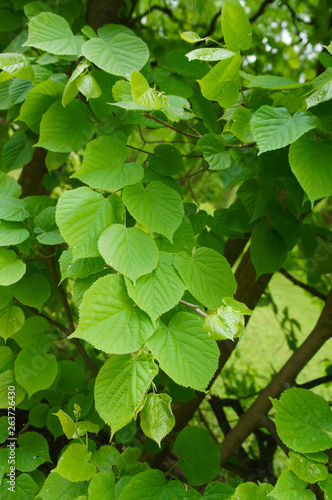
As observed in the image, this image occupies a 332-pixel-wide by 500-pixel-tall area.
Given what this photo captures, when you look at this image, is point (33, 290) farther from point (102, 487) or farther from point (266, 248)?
point (266, 248)

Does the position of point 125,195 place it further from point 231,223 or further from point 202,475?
point 202,475

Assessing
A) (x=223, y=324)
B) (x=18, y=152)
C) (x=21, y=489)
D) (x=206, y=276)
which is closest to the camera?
(x=223, y=324)

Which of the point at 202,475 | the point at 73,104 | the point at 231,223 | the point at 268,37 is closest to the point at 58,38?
the point at 73,104

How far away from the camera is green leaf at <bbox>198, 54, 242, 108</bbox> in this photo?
62 cm

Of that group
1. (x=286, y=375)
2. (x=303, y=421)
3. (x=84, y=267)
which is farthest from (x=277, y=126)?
(x=286, y=375)

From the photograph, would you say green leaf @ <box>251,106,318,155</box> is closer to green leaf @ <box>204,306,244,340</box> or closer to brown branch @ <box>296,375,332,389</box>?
green leaf @ <box>204,306,244,340</box>

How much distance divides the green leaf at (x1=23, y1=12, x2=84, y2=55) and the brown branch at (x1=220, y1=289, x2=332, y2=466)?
97 centimetres

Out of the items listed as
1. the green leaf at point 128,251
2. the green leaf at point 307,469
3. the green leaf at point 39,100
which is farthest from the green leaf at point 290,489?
the green leaf at point 39,100

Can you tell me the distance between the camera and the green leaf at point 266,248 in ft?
3.08

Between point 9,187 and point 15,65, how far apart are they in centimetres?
27

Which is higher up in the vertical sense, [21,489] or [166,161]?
[166,161]

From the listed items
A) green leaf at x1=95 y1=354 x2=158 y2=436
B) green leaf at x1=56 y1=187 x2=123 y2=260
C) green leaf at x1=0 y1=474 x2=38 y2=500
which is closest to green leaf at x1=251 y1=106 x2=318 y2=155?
green leaf at x1=56 y1=187 x2=123 y2=260

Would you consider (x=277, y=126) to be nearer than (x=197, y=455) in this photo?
Yes

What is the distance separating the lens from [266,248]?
0.94 m
